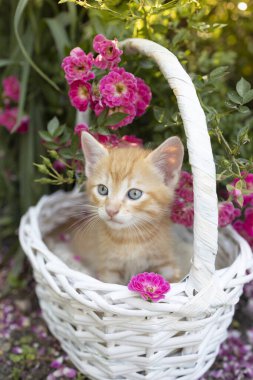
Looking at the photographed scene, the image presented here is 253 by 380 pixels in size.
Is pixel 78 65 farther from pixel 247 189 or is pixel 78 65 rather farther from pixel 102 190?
pixel 247 189

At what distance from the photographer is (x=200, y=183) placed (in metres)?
1.05

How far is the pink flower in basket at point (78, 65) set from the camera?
48.9 inches

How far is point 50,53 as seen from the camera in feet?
6.43

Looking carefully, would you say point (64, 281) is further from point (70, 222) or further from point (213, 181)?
point (70, 222)

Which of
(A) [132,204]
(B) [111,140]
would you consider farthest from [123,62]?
(A) [132,204]

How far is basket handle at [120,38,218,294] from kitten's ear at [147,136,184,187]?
4.5 inches

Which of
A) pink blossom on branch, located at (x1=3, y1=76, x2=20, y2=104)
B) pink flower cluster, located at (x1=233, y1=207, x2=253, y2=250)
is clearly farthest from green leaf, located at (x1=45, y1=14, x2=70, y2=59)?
pink flower cluster, located at (x1=233, y1=207, x2=253, y2=250)

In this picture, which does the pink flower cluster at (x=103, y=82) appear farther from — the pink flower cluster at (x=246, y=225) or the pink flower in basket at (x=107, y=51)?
the pink flower cluster at (x=246, y=225)

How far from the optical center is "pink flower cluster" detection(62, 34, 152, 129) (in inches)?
48.4

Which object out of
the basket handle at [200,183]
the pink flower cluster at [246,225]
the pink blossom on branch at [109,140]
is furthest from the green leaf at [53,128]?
the pink flower cluster at [246,225]

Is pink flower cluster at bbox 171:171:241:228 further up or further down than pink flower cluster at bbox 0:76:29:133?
further down

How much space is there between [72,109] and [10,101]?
30 centimetres

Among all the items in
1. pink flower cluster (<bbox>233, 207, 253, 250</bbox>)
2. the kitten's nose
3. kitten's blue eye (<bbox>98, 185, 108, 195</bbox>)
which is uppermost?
kitten's blue eye (<bbox>98, 185, 108, 195</bbox>)

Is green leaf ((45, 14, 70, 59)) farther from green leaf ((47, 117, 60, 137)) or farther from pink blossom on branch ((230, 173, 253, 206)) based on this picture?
pink blossom on branch ((230, 173, 253, 206))
